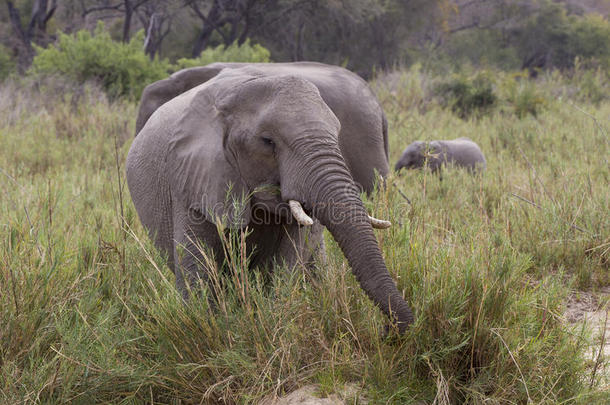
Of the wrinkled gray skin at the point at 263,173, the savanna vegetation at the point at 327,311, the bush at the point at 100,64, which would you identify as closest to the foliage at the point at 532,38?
the bush at the point at 100,64

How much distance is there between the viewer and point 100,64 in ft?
38.6

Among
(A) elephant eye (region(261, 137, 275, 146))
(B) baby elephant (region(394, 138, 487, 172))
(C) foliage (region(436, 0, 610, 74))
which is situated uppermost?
(A) elephant eye (region(261, 137, 275, 146))

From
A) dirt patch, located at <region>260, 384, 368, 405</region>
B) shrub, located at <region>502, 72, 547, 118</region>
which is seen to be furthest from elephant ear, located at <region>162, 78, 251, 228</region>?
shrub, located at <region>502, 72, 547, 118</region>

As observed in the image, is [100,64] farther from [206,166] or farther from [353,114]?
[206,166]

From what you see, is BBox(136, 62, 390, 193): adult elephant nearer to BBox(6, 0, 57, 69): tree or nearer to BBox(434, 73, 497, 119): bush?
BBox(434, 73, 497, 119): bush

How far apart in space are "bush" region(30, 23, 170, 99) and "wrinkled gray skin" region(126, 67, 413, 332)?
9197 millimetres

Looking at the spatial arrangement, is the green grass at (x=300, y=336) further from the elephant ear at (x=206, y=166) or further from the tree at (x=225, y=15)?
the tree at (x=225, y=15)

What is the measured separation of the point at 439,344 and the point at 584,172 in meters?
3.18

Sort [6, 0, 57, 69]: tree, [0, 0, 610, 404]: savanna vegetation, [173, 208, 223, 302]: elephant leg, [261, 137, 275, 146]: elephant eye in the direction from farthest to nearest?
[6, 0, 57, 69]: tree
[173, 208, 223, 302]: elephant leg
[261, 137, 275, 146]: elephant eye
[0, 0, 610, 404]: savanna vegetation

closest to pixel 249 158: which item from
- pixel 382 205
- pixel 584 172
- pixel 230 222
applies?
pixel 230 222

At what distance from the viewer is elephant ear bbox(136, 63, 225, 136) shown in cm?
383

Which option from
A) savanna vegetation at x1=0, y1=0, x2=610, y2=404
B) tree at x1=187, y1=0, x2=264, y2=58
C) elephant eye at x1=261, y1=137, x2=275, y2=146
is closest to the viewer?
savanna vegetation at x1=0, y1=0, x2=610, y2=404

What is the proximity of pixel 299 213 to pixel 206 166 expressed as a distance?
0.54m

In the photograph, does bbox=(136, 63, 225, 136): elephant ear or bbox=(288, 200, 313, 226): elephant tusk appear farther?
bbox=(136, 63, 225, 136): elephant ear
